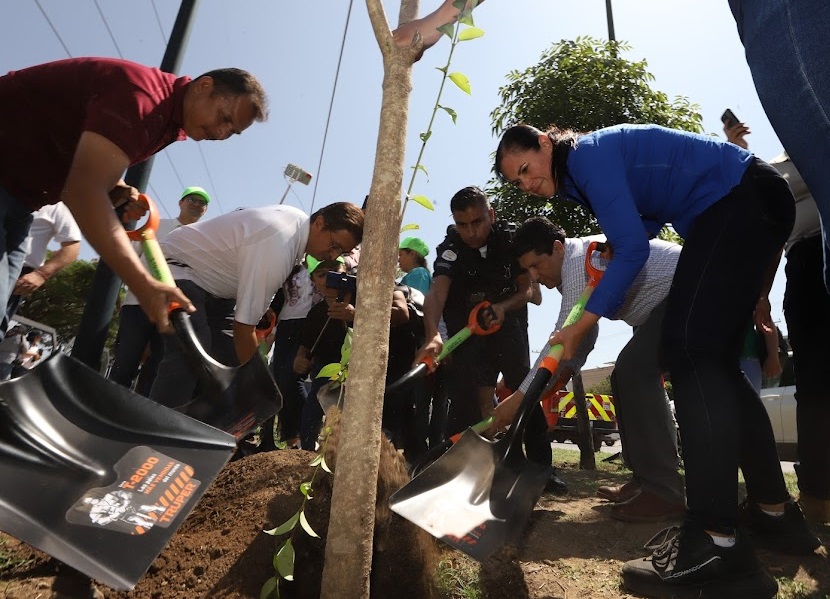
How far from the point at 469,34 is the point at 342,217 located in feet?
5.18

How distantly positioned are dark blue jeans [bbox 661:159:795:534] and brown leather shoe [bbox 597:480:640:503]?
952mm

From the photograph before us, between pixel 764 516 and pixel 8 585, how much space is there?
2.30 meters

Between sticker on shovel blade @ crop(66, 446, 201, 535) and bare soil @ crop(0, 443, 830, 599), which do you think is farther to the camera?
bare soil @ crop(0, 443, 830, 599)

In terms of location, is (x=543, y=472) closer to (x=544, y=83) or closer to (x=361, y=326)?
(x=361, y=326)

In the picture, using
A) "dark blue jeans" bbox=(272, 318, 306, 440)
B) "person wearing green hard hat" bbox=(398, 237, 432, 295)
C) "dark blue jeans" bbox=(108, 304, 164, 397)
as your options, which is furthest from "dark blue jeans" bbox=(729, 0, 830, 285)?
"person wearing green hard hat" bbox=(398, 237, 432, 295)

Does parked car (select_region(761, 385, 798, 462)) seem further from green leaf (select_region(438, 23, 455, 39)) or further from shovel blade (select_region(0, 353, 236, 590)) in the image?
shovel blade (select_region(0, 353, 236, 590))

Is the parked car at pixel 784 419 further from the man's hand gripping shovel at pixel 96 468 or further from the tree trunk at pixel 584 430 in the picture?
the man's hand gripping shovel at pixel 96 468

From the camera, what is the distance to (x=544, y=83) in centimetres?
483

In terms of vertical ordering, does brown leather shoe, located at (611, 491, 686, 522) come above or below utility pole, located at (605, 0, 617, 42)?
below

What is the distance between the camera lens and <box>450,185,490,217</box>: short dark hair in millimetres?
3451

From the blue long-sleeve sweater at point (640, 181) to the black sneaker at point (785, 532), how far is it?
891 mm

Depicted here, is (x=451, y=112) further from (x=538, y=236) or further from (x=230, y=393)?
(x=538, y=236)

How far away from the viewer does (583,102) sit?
4.74m

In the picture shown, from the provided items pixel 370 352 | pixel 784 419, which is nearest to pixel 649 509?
pixel 370 352
